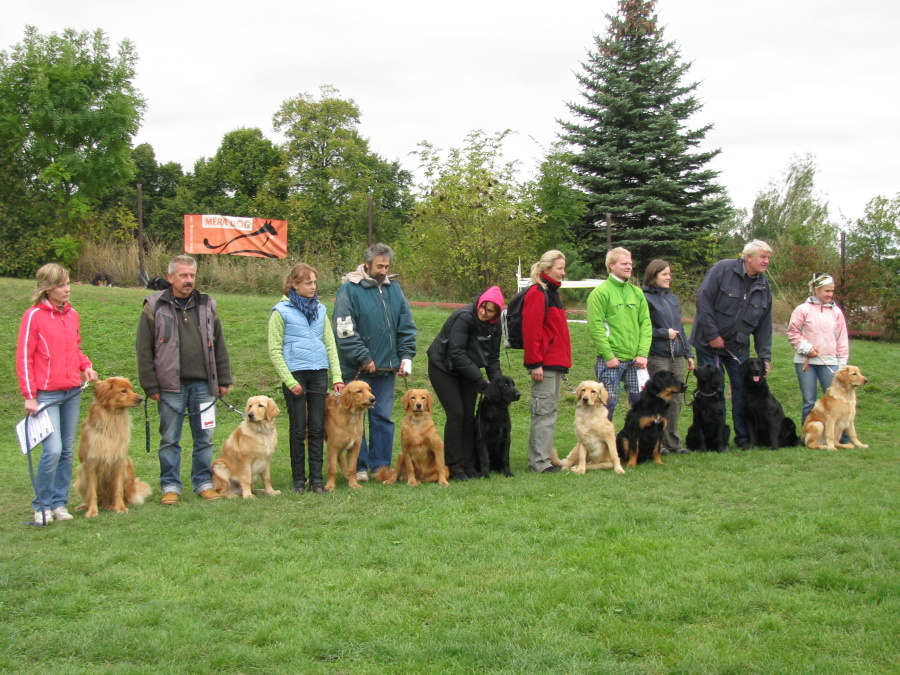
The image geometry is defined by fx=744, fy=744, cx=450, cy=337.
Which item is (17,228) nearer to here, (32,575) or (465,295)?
(465,295)

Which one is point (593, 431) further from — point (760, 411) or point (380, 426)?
point (760, 411)

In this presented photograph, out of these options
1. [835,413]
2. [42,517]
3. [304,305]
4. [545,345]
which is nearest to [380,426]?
[304,305]

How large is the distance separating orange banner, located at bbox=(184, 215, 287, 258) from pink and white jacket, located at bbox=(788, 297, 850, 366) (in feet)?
41.9

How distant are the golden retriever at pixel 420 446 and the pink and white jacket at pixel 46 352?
96.4 inches

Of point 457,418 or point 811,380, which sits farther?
point 811,380

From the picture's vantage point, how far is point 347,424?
6.00 m

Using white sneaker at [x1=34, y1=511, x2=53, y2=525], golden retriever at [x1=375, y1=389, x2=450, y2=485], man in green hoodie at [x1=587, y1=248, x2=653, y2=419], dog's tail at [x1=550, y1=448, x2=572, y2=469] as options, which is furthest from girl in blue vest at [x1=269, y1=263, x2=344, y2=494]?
man in green hoodie at [x1=587, y1=248, x2=653, y2=419]

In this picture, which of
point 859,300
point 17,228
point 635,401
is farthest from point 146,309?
point 17,228

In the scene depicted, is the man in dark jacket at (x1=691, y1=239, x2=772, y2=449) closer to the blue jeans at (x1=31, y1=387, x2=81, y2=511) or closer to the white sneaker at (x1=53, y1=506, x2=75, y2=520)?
the blue jeans at (x1=31, y1=387, x2=81, y2=511)

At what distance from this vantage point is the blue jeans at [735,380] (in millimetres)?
7320

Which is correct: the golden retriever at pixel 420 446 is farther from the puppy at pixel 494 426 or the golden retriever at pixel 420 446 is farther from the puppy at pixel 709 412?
the puppy at pixel 709 412

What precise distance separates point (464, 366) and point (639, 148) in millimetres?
18654

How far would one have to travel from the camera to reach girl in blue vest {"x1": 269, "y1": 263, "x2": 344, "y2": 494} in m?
5.76

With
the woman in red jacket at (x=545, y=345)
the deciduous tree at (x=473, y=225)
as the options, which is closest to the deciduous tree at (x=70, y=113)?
the deciduous tree at (x=473, y=225)
